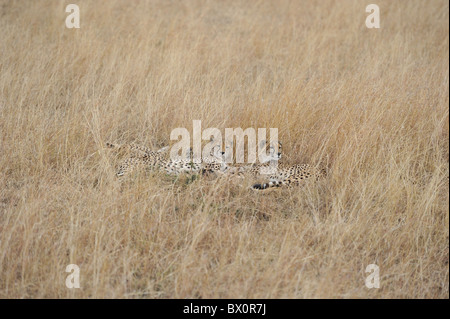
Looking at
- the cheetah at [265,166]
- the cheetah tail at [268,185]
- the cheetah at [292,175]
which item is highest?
the cheetah at [265,166]

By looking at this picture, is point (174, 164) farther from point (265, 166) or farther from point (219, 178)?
point (265, 166)

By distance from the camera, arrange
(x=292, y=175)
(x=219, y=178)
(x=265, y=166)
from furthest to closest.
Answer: (x=265, y=166), (x=292, y=175), (x=219, y=178)

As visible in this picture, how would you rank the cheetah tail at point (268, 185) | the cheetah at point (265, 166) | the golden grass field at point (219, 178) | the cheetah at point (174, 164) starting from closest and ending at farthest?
the golden grass field at point (219, 178) → the cheetah tail at point (268, 185) → the cheetah at point (174, 164) → the cheetah at point (265, 166)

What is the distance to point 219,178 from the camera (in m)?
3.43

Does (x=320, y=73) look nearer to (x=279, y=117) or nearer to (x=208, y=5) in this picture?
(x=279, y=117)

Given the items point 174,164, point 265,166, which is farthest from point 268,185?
point 174,164

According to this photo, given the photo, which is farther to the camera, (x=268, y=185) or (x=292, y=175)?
(x=292, y=175)

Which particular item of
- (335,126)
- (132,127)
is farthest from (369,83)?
(132,127)

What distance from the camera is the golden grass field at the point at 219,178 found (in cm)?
248

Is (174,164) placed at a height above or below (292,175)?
above

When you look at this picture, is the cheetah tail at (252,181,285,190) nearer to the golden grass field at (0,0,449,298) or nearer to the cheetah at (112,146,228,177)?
the golden grass field at (0,0,449,298)

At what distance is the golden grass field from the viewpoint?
248 centimetres

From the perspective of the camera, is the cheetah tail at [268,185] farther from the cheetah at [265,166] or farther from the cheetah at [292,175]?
the cheetah at [265,166]

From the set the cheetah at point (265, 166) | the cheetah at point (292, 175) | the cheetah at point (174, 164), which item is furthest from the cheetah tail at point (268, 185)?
the cheetah at point (174, 164)
